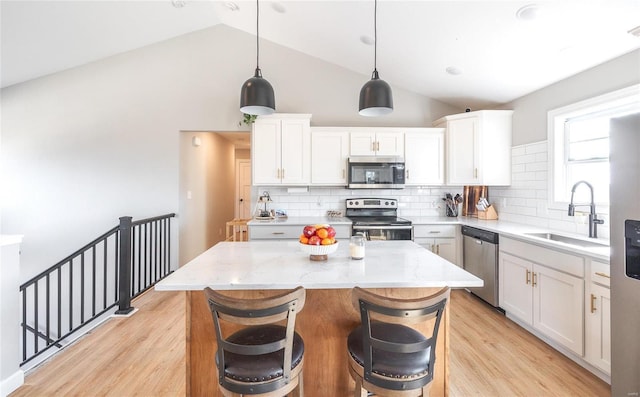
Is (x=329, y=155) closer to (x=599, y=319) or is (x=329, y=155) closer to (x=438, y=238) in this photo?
(x=438, y=238)

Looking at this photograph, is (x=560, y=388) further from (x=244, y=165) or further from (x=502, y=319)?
(x=244, y=165)

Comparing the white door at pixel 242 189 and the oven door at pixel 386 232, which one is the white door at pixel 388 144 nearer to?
the oven door at pixel 386 232

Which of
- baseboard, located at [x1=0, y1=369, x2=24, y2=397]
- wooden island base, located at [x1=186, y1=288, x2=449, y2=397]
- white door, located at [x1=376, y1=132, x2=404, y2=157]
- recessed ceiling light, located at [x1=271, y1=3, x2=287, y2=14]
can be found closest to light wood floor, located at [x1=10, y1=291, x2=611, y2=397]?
baseboard, located at [x1=0, y1=369, x2=24, y2=397]

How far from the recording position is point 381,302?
3.81 ft

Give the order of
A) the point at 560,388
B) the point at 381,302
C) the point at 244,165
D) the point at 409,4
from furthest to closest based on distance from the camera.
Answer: the point at 244,165 → the point at 409,4 → the point at 560,388 → the point at 381,302

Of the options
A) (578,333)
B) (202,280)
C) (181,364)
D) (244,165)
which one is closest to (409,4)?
(202,280)

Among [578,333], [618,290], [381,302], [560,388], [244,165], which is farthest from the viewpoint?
[244,165]

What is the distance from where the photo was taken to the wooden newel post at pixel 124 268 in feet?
9.78

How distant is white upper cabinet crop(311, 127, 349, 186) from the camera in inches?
147

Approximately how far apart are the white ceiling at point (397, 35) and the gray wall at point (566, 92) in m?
0.08

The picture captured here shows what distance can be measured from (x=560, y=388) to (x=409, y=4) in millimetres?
3067

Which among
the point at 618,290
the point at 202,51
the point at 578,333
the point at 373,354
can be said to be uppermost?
the point at 202,51

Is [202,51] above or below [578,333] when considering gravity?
above

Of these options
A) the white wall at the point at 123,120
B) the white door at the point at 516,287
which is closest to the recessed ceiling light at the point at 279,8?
the white wall at the point at 123,120
